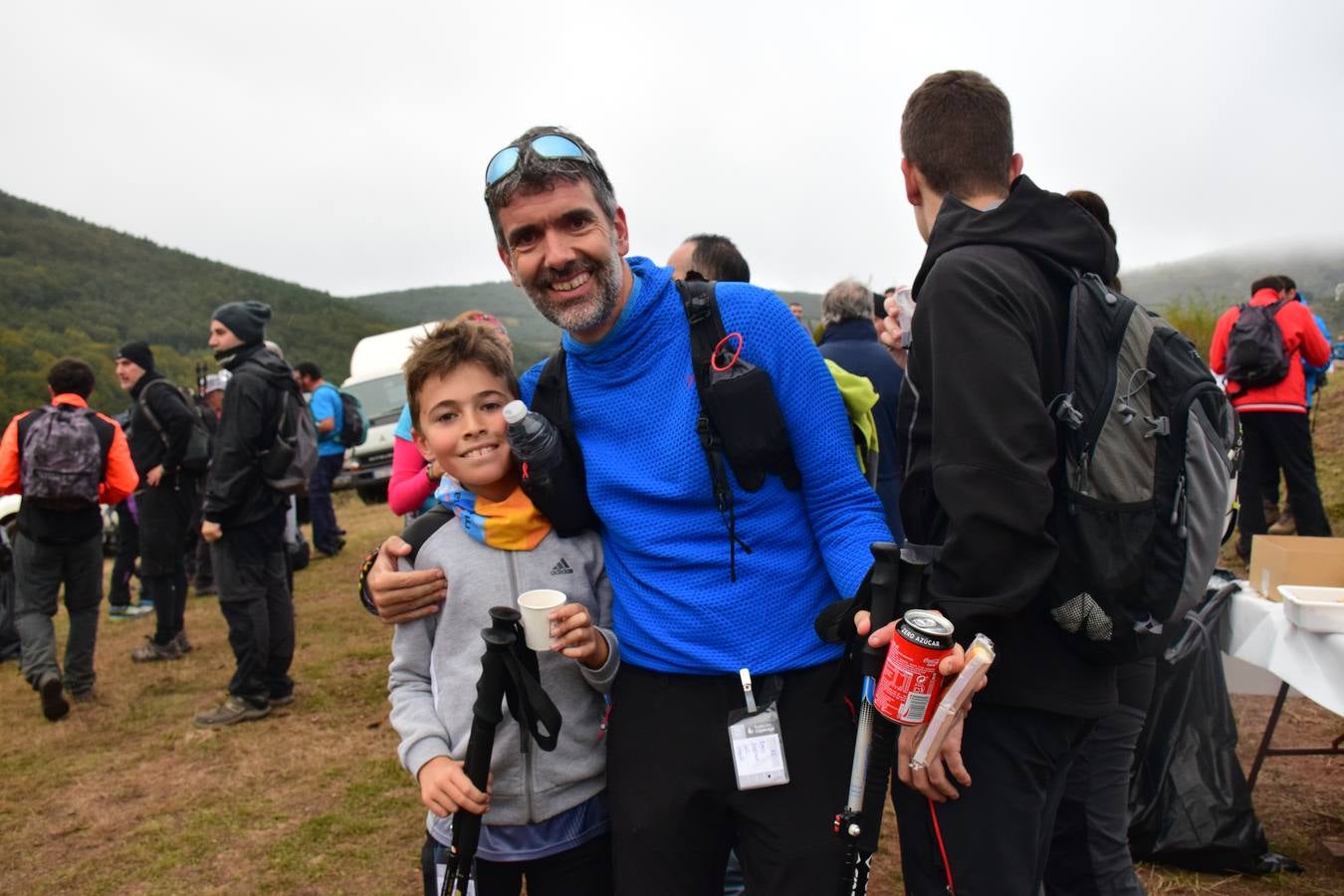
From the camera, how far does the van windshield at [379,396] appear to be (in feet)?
54.5

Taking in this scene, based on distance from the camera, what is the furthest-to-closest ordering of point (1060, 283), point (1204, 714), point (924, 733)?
point (1204, 714) → point (1060, 283) → point (924, 733)

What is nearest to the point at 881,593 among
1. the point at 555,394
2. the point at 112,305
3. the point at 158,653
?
the point at 555,394

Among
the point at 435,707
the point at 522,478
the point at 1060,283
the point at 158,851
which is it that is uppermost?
the point at 1060,283

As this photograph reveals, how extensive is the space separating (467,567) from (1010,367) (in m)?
1.26

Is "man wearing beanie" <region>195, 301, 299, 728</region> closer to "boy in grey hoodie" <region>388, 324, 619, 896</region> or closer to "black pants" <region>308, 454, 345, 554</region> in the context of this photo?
"boy in grey hoodie" <region>388, 324, 619, 896</region>

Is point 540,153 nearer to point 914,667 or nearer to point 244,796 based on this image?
point 914,667

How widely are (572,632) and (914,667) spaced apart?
686mm

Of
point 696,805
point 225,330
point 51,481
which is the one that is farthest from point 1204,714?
point 51,481

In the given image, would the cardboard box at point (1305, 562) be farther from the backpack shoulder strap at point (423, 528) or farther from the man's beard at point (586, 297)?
the backpack shoulder strap at point (423, 528)

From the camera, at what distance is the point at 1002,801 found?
1756 millimetres

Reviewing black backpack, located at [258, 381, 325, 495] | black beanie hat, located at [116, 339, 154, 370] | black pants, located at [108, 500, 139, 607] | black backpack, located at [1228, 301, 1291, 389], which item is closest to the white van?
black pants, located at [108, 500, 139, 607]

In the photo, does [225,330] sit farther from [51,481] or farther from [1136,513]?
[1136,513]

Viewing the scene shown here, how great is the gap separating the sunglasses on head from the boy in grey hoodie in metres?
0.42

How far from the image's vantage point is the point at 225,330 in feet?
17.9
